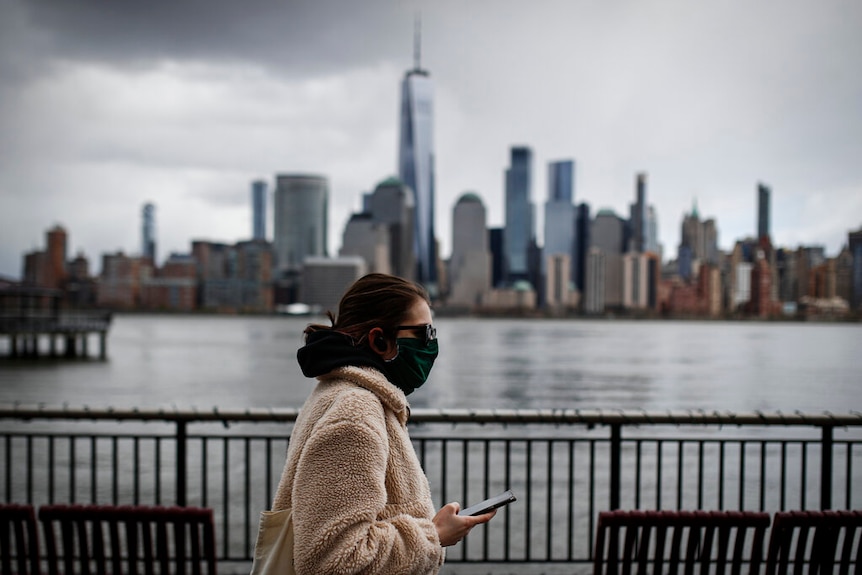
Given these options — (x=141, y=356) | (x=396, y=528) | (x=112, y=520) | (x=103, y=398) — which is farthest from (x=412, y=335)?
(x=141, y=356)

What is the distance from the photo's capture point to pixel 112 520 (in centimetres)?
284

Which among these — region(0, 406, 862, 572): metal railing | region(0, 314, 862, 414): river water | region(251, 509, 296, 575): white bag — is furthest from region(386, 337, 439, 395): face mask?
region(0, 314, 862, 414): river water

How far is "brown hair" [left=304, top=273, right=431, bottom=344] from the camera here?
6.59 ft

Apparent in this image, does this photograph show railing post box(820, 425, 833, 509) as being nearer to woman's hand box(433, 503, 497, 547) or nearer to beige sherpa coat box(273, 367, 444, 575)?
woman's hand box(433, 503, 497, 547)

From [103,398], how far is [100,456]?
2128 centimetres

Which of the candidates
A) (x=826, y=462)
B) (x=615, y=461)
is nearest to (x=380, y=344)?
(x=615, y=461)

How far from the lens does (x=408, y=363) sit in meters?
2.04

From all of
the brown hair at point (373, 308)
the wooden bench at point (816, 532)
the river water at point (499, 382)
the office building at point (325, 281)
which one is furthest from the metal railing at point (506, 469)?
the office building at point (325, 281)

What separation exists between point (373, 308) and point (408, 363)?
19 cm

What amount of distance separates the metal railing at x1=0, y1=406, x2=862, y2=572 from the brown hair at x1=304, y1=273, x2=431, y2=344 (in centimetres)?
226

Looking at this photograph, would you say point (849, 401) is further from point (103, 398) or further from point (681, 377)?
point (103, 398)

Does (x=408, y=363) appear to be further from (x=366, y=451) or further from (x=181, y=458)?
(x=181, y=458)

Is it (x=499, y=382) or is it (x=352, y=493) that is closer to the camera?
(x=352, y=493)

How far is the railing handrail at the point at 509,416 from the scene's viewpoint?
15.4 feet
